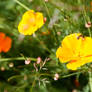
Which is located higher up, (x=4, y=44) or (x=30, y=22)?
(x=30, y=22)

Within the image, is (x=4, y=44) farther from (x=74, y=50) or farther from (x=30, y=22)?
(x=74, y=50)

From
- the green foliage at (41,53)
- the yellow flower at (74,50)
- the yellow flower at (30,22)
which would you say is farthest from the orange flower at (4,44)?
the yellow flower at (74,50)

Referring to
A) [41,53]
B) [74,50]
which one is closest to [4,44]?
[41,53]

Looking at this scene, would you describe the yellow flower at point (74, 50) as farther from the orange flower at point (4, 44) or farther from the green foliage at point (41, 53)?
the orange flower at point (4, 44)

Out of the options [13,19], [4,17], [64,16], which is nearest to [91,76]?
[64,16]

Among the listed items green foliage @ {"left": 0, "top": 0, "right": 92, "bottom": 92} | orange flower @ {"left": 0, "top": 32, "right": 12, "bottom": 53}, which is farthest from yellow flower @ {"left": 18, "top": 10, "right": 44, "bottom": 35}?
orange flower @ {"left": 0, "top": 32, "right": 12, "bottom": 53}

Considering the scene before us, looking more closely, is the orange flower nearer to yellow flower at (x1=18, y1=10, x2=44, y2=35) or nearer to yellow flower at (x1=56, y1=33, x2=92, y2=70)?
yellow flower at (x1=18, y1=10, x2=44, y2=35)
